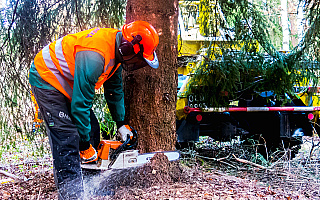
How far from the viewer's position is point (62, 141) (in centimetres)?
263

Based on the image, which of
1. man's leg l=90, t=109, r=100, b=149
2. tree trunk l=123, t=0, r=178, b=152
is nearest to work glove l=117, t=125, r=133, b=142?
tree trunk l=123, t=0, r=178, b=152

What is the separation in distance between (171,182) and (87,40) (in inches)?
67.0

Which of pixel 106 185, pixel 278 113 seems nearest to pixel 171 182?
pixel 106 185

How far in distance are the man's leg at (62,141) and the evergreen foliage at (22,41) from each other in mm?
915

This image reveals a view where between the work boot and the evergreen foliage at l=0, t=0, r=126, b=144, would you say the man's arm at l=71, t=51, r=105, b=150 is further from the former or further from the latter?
the evergreen foliage at l=0, t=0, r=126, b=144

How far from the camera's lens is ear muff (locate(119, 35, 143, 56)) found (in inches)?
102

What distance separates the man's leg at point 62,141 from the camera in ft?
8.64

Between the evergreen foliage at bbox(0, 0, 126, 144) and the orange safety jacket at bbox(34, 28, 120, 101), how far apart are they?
806 mm

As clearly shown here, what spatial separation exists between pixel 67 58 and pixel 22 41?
105 centimetres

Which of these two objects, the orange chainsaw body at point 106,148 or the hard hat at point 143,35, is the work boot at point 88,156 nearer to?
the orange chainsaw body at point 106,148

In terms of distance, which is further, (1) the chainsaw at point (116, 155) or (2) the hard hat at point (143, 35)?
(1) the chainsaw at point (116, 155)

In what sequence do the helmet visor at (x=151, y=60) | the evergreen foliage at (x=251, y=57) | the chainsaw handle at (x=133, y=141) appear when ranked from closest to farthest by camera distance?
the helmet visor at (x=151, y=60) → the chainsaw handle at (x=133, y=141) → the evergreen foliage at (x=251, y=57)

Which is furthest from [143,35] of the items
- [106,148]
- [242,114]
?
[242,114]

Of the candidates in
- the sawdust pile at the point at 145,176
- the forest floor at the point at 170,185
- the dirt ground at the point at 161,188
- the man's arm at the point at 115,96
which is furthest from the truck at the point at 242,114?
the man's arm at the point at 115,96
